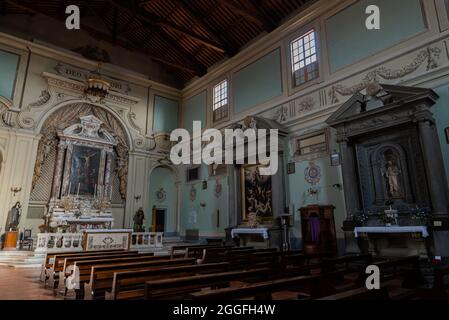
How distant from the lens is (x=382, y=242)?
23.7 feet

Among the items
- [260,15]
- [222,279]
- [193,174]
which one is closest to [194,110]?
[193,174]

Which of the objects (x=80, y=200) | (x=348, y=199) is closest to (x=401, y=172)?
(x=348, y=199)

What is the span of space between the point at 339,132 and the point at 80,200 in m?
10.2

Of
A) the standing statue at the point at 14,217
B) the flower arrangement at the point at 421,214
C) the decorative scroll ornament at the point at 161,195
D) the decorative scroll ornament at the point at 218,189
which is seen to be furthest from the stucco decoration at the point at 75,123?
the flower arrangement at the point at 421,214

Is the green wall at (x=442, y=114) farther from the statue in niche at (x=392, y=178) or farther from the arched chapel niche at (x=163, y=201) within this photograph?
the arched chapel niche at (x=163, y=201)

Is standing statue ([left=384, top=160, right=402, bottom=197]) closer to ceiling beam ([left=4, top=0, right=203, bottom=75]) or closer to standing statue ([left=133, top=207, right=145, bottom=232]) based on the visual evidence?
standing statue ([left=133, top=207, right=145, bottom=232])

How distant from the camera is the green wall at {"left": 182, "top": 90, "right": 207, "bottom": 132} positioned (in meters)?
14.6

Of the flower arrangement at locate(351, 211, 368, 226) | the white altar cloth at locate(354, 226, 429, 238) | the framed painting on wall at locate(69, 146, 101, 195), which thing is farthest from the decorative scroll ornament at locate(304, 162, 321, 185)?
the framed painting on wall at locate(69, 146, 101, 195)

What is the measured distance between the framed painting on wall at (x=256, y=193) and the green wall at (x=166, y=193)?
5.07 metres

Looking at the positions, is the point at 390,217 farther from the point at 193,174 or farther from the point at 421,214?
the point at 193,174

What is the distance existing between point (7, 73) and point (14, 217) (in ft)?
18.0

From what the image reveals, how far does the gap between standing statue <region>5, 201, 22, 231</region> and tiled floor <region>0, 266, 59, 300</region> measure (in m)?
3.91

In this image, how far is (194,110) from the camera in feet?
50.0
